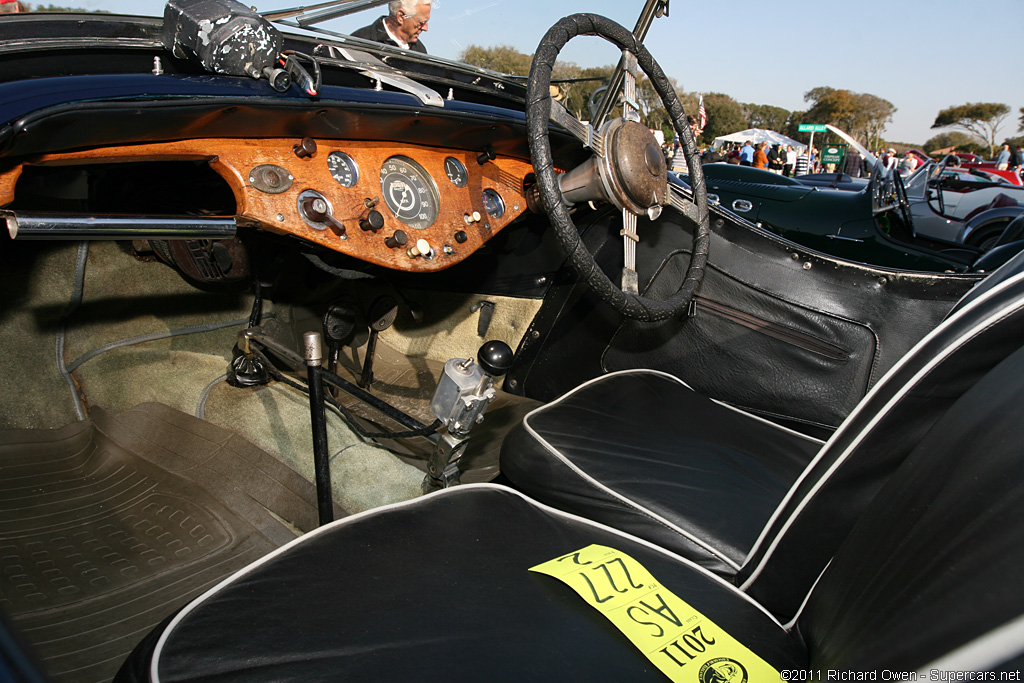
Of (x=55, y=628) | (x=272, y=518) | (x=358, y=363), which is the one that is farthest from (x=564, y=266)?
(x=55, y=628)

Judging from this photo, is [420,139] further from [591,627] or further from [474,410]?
[591,627]

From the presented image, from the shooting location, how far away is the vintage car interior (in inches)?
28.5

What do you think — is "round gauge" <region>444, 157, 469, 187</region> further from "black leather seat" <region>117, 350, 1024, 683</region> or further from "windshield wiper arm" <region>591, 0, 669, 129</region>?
"black leather seat" <region>117, 350, 1024, 683</region>

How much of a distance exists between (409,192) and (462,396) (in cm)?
63

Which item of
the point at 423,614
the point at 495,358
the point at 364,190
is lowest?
the point at 423,614

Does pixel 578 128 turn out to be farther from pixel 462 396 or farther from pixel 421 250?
pixel 462 396

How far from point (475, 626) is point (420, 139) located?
4.22ft

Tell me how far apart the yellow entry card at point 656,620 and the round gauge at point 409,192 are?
1024mm

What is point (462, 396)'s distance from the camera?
54.5 inches

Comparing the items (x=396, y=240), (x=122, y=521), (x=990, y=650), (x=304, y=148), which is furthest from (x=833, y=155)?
(x=990, y=650)

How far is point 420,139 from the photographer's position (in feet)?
5.47

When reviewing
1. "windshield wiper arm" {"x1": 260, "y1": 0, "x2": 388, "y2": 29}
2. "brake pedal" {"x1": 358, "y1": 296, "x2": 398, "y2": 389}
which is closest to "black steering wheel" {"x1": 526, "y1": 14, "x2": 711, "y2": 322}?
"windshield wiper arm" {"x1": 260, "y1": 0, "x2": 388, "y2": 29}

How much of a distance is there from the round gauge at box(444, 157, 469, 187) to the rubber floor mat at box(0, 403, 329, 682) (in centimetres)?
102

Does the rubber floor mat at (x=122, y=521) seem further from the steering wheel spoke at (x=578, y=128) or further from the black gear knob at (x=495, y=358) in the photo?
the steering wheel spoke at (x=578, y=128)
